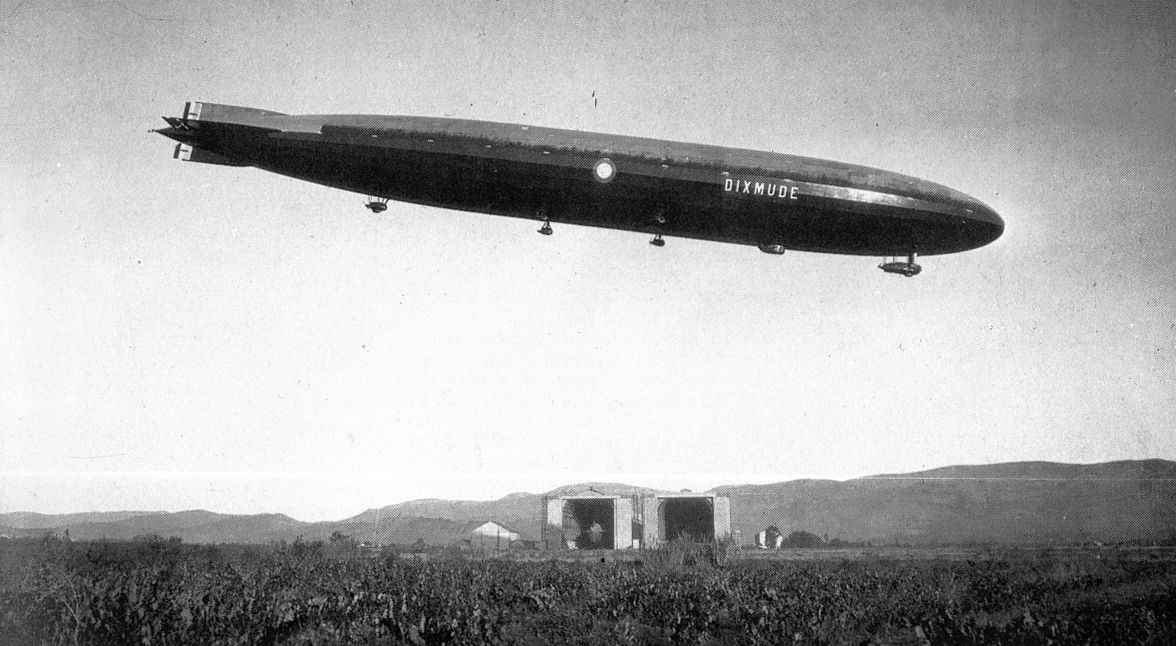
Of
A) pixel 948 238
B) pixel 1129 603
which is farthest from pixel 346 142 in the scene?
pixel 1129 603

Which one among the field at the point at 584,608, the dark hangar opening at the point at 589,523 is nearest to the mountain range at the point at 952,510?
the dark hangar opening at the point at 589,523

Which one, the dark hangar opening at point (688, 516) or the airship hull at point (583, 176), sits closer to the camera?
the airship hull at point (583, 176)

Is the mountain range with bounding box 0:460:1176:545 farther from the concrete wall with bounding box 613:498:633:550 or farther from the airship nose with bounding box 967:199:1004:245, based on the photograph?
the airship nose with bounding box 967:199:1004:245

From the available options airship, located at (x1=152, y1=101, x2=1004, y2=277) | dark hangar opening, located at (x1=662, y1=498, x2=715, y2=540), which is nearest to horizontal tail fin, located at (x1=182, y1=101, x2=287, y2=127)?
airship, located at (x1=152, y1=101, x2=1004, y2=277)

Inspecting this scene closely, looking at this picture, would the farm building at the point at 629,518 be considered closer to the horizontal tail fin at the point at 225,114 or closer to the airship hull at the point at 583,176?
the airship hull at the point at 583,176

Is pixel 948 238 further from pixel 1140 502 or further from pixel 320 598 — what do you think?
pixel 1140 502

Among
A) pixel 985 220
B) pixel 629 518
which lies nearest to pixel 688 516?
pixel 629 518
